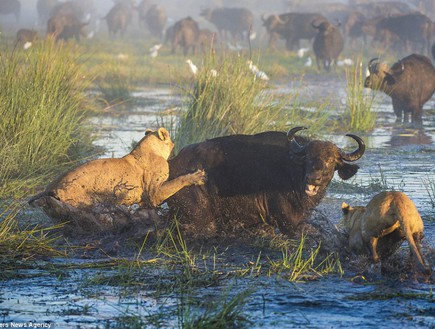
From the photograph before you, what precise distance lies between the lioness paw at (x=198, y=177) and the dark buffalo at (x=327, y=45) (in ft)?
72.0

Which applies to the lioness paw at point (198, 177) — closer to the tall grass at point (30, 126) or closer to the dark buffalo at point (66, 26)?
the tall grass at point (30, 126)

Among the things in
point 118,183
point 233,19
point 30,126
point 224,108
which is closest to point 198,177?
point 118,183

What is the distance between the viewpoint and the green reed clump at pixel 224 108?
1117 cm

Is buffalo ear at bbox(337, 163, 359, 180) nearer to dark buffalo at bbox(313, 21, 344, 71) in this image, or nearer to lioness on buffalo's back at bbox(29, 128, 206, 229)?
lioness on buffalo's back at bbox(29, 128, 206, 229)

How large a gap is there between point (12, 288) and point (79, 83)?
6.43 m

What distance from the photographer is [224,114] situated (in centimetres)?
1117

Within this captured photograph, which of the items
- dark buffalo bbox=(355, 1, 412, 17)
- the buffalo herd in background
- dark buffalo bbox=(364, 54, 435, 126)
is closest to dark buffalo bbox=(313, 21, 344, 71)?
the buffalo herd in background

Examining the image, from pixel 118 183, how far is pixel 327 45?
2240 centimetres

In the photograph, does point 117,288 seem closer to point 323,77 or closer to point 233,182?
point 233,182

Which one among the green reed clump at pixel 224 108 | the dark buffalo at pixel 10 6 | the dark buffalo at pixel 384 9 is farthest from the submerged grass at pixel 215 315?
the dark buffalo at pixel 10 6

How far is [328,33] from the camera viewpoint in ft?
97.1

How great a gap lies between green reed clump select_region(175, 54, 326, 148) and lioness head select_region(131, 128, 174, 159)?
3.18 meters

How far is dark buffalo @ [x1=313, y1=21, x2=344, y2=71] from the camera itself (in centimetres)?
2906

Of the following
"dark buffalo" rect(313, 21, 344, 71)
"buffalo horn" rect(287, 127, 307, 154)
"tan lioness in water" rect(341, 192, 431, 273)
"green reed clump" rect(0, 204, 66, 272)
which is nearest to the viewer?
"tan lioness in water" rect(341, 192, 431, 273)
